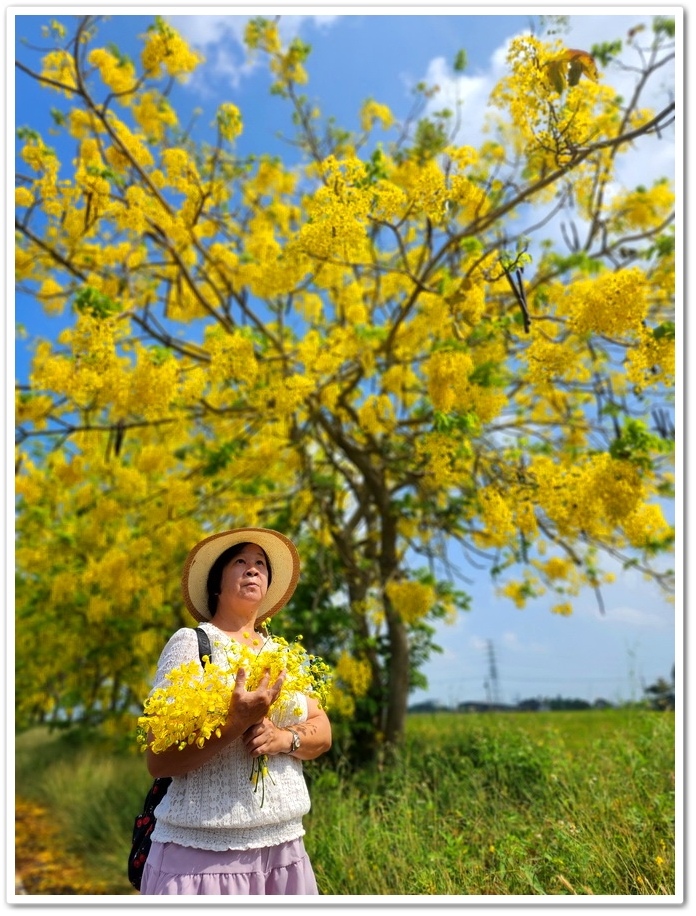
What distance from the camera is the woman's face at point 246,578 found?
2.36m

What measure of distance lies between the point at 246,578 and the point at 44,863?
20.2 ft

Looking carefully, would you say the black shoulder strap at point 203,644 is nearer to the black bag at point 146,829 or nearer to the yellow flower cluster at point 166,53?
the black bag at point 146,829

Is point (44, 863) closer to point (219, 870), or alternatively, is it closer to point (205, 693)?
point (219, 870)

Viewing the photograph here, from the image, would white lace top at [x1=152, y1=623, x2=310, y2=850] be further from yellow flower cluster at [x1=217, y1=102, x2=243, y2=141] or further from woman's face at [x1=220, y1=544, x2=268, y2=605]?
yellow flower cluster at [x1=217, y1=102, x2=243, y2=141]

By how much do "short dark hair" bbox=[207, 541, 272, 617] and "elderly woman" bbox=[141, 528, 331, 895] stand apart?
0.23 m

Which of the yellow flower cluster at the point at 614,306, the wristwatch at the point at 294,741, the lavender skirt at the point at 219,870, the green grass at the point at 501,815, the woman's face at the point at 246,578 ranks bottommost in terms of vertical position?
the green grass at the point at 501,815

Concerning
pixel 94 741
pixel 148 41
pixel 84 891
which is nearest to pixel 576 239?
pixel 148 41

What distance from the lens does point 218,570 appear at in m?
2.52

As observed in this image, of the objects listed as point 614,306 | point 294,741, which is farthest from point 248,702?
point 614,306

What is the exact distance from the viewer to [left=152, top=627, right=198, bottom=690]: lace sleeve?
210 centimetres

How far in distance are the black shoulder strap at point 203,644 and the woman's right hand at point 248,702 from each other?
0.20 m

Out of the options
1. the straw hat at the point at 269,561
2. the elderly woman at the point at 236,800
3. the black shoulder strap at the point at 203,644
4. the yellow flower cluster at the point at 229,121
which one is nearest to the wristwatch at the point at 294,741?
the elderly woman at the point at 236,800
